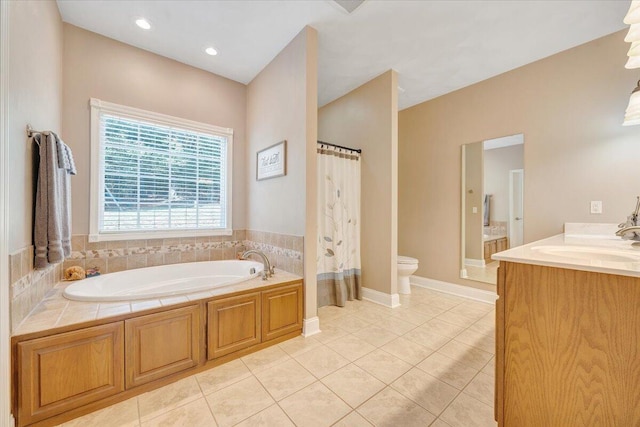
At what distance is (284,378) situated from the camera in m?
1.72

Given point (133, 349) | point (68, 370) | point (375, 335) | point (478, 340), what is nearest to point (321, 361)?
point (375, 335)

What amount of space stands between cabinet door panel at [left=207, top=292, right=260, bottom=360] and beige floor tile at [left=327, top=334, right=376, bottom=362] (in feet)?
2.21

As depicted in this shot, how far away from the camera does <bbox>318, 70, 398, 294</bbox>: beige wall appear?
9.78 ft

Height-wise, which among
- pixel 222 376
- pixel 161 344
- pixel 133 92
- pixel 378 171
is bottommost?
pixel 222 376

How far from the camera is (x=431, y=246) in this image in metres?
3.64

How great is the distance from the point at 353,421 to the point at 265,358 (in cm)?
87

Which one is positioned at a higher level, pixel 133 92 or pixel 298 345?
pixel 133 92

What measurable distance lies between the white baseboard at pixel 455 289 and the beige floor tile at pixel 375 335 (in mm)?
1557

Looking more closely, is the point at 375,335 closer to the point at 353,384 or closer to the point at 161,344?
the point at 353,384

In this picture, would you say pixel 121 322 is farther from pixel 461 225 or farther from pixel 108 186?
pixel 461 225

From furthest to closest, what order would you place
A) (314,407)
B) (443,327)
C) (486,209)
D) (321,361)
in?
(486,209) < (443,327) < (321,361) < (314,407)

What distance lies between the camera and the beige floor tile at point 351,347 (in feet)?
6.57

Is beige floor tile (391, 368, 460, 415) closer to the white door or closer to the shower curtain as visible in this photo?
the shower curtain

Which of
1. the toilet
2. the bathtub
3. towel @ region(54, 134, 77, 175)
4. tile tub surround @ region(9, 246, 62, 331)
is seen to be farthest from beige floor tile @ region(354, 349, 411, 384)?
towel @ region(54, 134, 77, 175)
